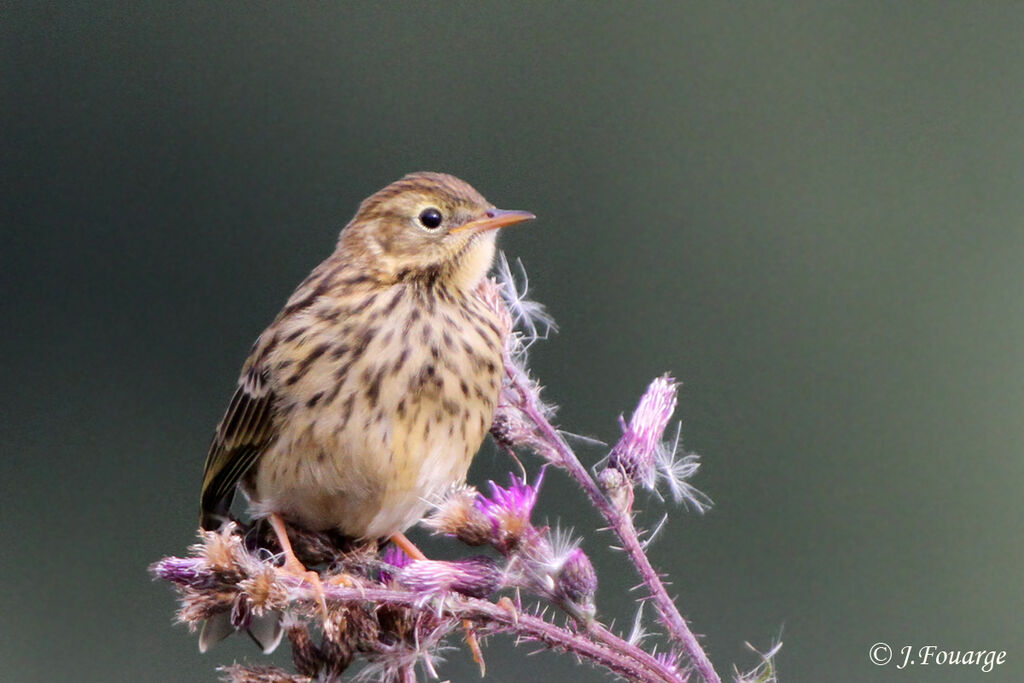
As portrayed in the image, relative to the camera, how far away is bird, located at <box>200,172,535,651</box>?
316cm

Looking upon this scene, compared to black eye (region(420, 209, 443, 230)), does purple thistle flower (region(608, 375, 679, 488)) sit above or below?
below

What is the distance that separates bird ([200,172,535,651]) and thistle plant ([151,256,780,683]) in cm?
56

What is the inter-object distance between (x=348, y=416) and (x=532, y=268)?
3.93 m

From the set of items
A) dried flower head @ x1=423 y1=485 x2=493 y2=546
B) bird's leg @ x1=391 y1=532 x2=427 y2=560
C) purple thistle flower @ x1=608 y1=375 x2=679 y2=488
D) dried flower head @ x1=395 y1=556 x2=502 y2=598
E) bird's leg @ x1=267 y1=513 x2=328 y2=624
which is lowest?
bird's leg @ x1=391 y1=532 x2=427 y2=560

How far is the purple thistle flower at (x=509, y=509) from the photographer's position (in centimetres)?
219

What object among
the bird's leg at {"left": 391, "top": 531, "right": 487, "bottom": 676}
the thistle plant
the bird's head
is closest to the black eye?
the bird's head

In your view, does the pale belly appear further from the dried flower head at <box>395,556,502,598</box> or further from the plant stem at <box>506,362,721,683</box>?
the dried flower head at <box>395,556,502,598</box>

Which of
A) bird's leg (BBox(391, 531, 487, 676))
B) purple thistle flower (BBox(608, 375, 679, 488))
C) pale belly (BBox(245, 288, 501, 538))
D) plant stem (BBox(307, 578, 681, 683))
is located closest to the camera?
plant stem (BBox(307, 578, 681, 683))

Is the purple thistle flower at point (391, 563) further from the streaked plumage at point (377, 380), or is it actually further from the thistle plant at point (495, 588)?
the streaked plumage at point (377, 380)

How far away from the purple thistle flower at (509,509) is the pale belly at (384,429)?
0.85 m

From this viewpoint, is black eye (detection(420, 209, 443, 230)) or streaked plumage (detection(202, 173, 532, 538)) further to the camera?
black eye (detection(420, 209, 443, 230))

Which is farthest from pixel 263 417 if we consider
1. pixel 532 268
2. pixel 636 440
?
pixel 532 268

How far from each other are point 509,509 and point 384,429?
981mm

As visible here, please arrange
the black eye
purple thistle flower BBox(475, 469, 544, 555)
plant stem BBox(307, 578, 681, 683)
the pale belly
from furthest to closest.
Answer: the black eye
the pale belly
purple thistle flower BBox(475, 469, 544, 555)
plant stem BBox(307, 578, 681, 683)
